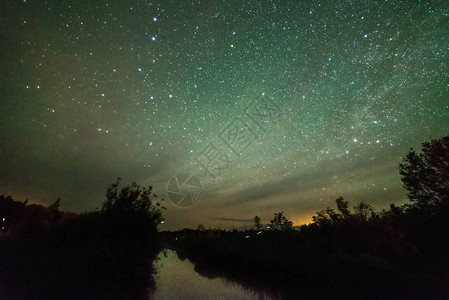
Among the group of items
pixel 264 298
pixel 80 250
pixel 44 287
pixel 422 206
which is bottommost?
pixel 264 298

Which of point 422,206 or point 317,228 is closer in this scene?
point 317,228

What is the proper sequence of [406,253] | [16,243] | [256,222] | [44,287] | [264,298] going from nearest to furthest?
[44,287], [16,243], [264,298], [406,253], [256,222]

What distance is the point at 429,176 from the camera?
2492 centimetres

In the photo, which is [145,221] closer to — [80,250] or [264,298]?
[80,250]

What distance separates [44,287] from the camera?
568 centimetres

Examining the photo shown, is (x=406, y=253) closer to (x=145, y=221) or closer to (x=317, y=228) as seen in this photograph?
(x=317, y=228)

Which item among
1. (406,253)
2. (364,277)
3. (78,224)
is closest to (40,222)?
(78,224)

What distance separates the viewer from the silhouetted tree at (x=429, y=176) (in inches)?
897

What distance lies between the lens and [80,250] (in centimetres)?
783

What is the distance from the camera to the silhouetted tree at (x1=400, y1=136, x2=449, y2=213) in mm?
22781

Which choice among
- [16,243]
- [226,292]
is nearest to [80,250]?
[16,243]

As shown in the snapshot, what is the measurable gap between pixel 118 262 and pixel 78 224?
234 cm

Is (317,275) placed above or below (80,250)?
below

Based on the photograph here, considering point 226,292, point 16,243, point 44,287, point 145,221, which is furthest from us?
point 145,221
